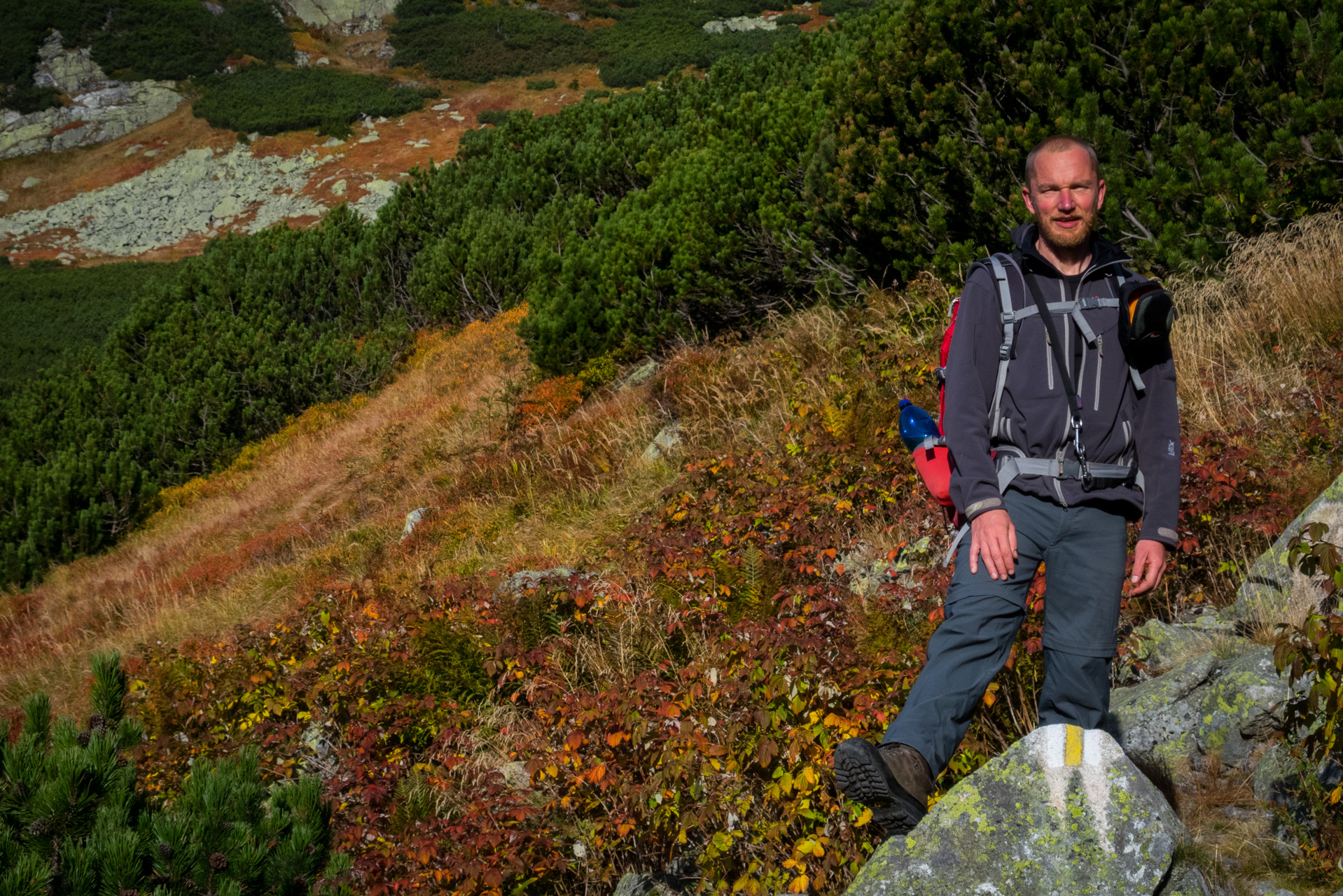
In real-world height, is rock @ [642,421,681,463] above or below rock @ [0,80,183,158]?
below

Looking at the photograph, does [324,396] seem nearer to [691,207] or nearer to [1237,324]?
[691,207]

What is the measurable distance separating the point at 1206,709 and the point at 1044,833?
112 centimetres

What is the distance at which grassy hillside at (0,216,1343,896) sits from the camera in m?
3.04

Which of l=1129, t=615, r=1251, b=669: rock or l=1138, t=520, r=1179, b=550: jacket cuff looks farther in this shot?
l=1129, t=615, r=1251, b=669: rock

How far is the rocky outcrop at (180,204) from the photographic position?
40.4 meters

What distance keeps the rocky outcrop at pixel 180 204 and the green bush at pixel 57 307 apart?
4287mm

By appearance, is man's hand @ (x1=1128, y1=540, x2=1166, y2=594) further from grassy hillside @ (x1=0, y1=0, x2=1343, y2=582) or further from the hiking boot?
grassy hillside @ (x1=0, y1=0, x2=1343, y2=582)

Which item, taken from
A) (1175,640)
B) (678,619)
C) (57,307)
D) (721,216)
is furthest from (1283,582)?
(57,307)

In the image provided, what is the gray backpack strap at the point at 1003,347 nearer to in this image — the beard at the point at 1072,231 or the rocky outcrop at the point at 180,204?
the beard at the point at 1072,231

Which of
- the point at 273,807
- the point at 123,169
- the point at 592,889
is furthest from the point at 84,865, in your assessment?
the point at 123,169

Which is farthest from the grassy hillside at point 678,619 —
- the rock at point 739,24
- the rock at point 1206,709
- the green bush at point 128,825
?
the rock at point 739,24

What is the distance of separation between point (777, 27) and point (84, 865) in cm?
5600

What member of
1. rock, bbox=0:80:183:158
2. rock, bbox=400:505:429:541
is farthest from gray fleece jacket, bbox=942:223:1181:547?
rock, bbox=0:80:183:158

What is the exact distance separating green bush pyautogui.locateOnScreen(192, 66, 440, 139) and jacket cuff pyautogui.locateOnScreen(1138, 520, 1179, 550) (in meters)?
48.2
